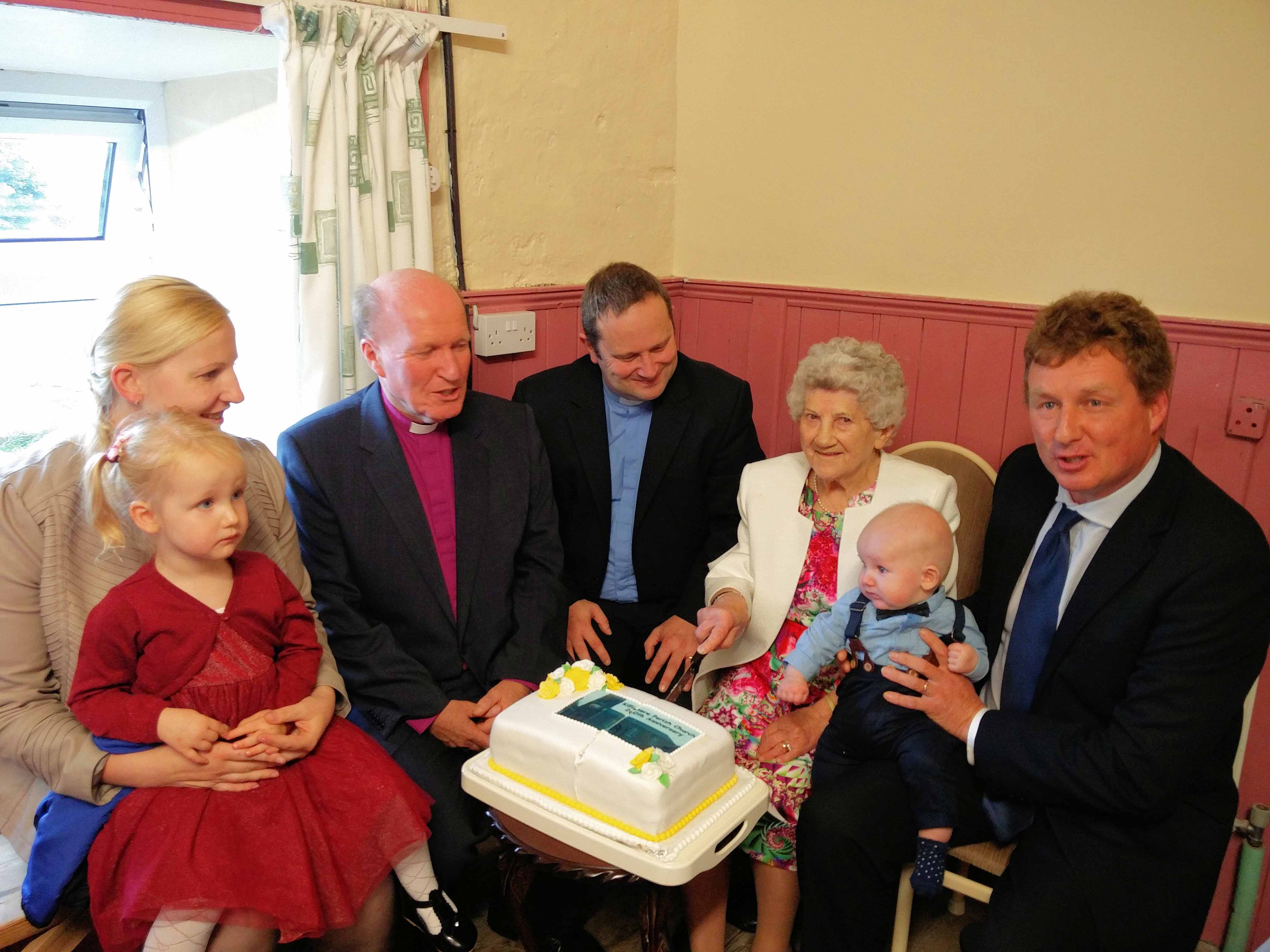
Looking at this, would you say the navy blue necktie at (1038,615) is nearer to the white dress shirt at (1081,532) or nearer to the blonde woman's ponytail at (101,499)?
the white dress shirt at (1081,532)

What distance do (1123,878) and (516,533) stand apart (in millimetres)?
1454

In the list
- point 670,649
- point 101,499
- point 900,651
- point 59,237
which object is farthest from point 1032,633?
point 59,237

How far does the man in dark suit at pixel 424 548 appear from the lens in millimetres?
2129

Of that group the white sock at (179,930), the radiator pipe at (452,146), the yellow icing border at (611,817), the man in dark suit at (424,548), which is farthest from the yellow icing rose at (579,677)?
the radiator pipe at (452,146)

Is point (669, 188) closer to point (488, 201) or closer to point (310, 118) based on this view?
point (488, 201)

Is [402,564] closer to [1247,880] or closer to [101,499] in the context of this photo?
[101,499]

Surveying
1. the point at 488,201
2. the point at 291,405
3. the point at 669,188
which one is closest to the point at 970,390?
the point at 669,188

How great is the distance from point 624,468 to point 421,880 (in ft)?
3.97

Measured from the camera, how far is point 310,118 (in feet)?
7.57

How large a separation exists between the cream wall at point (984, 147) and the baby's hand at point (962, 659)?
3.73ft

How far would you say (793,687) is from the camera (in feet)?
6.65

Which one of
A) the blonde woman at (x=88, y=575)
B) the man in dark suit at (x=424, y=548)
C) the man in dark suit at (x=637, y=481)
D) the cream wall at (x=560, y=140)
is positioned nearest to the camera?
the blonde woman at (x=88, y=575)

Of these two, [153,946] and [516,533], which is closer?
[153,946]

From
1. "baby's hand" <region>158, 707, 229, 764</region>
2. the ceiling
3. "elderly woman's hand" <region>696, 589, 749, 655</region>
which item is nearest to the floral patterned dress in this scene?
"elderly woman's hand" <region>696, 589, 749, 655</region>
